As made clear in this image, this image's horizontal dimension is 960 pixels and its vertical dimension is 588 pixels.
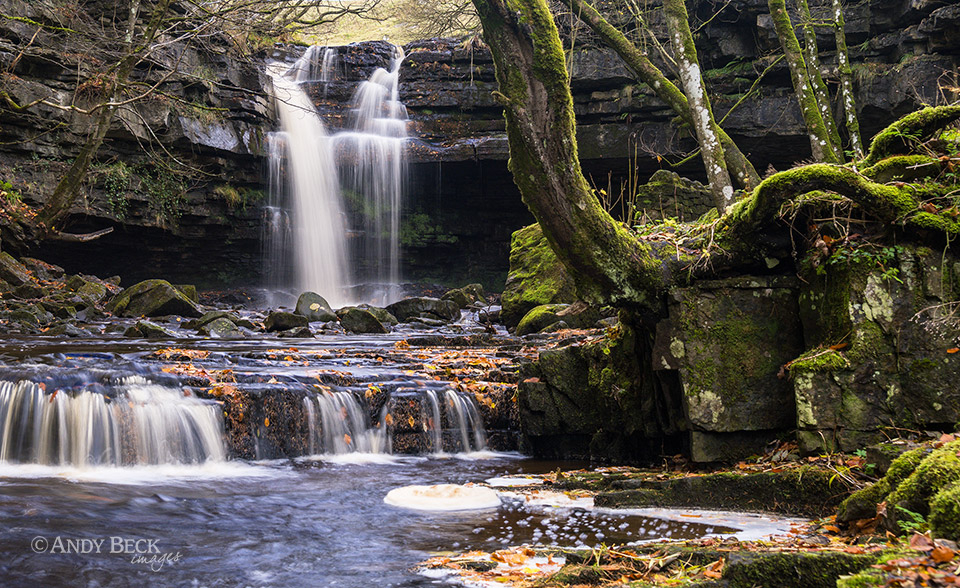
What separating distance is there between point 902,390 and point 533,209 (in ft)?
9.39

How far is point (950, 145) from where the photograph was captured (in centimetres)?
459

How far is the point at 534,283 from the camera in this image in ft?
46.5

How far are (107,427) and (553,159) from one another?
4653 mm

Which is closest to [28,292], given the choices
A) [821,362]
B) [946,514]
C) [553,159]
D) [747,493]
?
[553,159]

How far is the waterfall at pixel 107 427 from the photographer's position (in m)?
5.75

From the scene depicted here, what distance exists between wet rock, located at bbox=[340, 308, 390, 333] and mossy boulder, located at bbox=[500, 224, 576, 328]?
279 cm

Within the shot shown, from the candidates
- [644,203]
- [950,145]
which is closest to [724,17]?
[644,203]

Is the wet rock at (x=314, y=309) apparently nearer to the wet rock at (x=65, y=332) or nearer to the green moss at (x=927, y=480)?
the wet rock at (x=65, y=332)

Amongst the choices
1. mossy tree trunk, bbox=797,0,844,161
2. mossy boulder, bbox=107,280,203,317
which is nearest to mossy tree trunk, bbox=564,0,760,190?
mossy tree trunk, bbox=797,0,844,161

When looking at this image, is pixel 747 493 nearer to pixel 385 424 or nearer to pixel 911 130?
Answer: pixel 911 130

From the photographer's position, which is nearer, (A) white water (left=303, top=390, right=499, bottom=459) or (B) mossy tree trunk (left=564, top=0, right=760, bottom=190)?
(A) white water (left=303, top=390, right=499, bottom=459)

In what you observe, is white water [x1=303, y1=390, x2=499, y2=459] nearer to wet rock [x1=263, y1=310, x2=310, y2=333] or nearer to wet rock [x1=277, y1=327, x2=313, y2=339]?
wet rock [x1=277, y1=327, x2=313, y2=339]

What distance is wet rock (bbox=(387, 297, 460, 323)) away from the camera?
16375 millimetres

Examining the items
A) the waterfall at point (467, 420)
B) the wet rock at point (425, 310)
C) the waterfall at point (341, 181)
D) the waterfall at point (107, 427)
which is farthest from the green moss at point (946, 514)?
the waterfall at point (341, 181)
